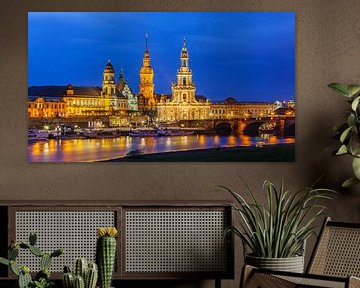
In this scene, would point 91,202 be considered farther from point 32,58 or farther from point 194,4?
point 194,4

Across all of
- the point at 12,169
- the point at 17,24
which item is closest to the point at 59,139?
the point at 12,169

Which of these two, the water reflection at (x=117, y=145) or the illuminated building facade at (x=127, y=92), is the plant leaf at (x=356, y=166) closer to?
the water reflection at (x=117, y=145)

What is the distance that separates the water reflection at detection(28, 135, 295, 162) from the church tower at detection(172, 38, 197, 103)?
0.31 metres

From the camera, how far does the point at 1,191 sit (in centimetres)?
667

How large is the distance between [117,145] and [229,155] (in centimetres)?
88

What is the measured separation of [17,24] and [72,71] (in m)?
0.55

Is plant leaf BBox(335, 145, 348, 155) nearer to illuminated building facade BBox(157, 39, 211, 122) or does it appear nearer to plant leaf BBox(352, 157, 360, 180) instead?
plant leaf BBox(352, 157, 360, 180)

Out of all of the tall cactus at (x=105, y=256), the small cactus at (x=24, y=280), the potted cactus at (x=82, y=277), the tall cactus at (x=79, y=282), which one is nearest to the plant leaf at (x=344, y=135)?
the tall cactus at (x=105, y=256)

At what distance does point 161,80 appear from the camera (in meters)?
6.82

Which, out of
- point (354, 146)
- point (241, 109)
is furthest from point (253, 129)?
point (354, 146)

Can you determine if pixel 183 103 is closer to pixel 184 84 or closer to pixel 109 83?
pixel 184 84

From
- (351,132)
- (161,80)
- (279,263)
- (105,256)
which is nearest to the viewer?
(105,256)

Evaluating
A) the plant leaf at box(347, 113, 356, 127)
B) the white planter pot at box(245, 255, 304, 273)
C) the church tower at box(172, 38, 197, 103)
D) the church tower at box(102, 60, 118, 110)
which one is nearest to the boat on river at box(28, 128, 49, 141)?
the church tower at box(102, 60, 118, 110)

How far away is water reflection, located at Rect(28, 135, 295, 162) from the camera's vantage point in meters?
6.73
